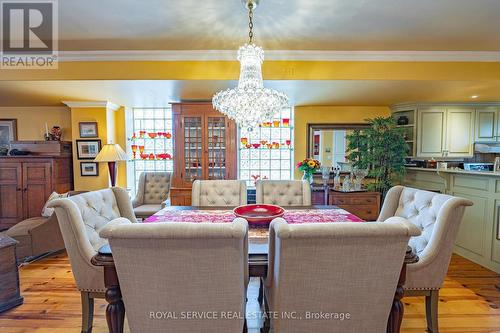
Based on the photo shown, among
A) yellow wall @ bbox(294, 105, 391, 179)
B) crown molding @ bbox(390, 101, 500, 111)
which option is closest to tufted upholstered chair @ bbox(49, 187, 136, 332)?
yellow wall @ bbox(294, 105, 391, 179)

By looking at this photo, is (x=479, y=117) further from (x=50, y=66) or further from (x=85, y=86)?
(x=50, y=66)

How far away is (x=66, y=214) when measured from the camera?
1544mm

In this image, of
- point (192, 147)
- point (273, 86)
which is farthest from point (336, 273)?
point (192, 147)

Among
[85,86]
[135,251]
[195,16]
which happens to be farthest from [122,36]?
[135,251]

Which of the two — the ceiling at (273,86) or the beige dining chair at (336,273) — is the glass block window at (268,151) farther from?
the beige dining chair at (336,273)

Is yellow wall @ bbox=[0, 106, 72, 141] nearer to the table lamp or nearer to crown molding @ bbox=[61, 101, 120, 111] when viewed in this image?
crown molding @ bbox=[61, 101, 120, 111]

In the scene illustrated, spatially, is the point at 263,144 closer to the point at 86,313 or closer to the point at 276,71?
the point at 276,71

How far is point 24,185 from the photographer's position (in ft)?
12.7

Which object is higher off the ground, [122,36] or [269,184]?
[122,36]

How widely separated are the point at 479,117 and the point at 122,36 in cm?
536

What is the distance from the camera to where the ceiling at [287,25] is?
6.51ft

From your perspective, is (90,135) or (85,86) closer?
(85,86)

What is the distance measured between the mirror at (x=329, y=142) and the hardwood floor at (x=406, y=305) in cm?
220

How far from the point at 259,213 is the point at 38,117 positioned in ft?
15.5
